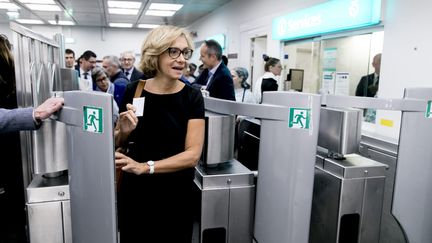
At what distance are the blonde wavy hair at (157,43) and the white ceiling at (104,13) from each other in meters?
5.95

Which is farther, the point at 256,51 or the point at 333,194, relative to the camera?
the point at 256,51

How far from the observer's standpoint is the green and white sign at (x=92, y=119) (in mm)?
856

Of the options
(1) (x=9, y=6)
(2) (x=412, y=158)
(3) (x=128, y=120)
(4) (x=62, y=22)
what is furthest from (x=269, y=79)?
(4) (x=62, y=22)

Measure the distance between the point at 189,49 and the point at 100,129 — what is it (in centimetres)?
50

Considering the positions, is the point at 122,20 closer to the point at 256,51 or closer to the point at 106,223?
the point at 256,51

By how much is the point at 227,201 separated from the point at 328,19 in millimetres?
2746

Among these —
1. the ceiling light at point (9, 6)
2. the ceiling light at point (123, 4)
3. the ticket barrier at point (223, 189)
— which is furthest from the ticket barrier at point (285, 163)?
the ceiling light at point (9, 6)

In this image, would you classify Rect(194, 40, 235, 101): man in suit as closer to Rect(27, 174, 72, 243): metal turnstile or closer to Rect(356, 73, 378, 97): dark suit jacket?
Rect(356, 73, 378, 97): dark suit jacket

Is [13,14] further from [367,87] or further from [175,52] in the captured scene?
[175,52]

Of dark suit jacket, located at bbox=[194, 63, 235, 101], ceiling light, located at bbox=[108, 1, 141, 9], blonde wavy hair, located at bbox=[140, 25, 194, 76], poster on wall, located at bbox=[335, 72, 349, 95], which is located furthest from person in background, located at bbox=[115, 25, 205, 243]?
ceiling light, located at bbox=[108, 1, 141, 9]

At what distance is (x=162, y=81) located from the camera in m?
1.24

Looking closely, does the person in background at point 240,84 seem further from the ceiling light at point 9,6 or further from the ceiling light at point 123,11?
the ceiling light at point 9,6

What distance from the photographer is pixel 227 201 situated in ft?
4.58

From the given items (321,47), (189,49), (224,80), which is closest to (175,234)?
(189,49)
